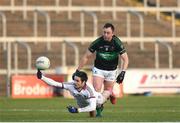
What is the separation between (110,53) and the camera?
23.7 metres

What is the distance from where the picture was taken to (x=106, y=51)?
23.6 metres

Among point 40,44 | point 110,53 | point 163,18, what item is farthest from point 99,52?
point 163,18

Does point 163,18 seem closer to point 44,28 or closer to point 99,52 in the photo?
point 44,28

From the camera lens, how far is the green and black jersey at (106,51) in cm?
2348

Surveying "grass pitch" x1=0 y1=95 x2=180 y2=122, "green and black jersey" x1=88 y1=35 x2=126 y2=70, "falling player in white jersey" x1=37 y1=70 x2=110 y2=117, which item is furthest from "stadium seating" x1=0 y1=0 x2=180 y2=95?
"falling player in white jersey" x1=37 y1=70 x2=110 y2=117

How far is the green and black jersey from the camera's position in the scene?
77.0 feet

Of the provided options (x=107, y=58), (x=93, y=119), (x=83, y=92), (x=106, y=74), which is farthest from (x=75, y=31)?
(x=93, y=119)

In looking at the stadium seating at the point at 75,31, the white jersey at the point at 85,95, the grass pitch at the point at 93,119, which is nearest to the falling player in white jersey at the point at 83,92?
the white jersey at the point at 85,95

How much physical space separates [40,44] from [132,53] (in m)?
5.57

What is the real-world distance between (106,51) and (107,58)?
0.25 meters

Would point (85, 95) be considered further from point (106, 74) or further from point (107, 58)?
point (106, 74)

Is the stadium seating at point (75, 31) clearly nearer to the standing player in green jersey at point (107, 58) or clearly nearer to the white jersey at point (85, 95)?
the standing player in green jersey at point (107, 58)

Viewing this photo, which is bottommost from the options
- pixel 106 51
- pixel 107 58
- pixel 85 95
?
pixel 85 95

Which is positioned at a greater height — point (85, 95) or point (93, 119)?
point (85, 95)
